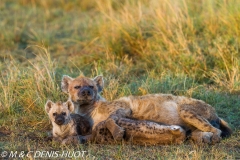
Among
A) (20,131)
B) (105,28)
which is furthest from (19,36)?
(20,131)

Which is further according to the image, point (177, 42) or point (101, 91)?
point (177, 42)

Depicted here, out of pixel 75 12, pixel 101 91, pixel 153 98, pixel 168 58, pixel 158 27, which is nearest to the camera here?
pixel 153 98

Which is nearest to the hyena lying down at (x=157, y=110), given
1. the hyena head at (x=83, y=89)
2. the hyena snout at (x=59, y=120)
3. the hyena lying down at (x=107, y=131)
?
the hyena head at (x=83, y=89)

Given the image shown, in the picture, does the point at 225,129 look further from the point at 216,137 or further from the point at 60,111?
the point at 60,111

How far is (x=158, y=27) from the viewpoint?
7688 mm

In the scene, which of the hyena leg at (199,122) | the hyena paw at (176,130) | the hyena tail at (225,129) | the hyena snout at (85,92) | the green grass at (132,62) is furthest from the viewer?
the hyena snout at (85,92)

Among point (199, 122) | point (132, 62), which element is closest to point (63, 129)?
point (199, 122)

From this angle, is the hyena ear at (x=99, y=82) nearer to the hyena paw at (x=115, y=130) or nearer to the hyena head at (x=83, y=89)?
the hyena head at (x=83, y=89)

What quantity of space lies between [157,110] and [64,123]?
93cm

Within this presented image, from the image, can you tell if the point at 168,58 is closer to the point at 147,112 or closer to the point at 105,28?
the point at 105,28

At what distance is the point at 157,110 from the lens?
18.1 ft

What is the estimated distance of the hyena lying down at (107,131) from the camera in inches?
200

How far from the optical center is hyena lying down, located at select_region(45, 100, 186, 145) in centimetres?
507

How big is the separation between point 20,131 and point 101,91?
968 millimetres
